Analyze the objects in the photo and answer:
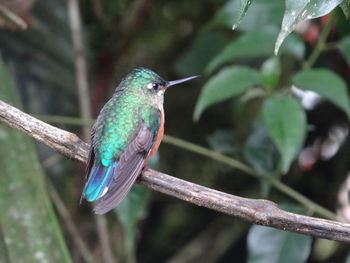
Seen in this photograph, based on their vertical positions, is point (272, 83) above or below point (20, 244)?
above

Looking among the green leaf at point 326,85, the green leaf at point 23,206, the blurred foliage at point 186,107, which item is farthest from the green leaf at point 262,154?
the green leaf at point 23,206

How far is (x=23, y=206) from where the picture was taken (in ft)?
7.98

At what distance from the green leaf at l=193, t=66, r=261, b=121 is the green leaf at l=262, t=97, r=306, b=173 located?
13 cm

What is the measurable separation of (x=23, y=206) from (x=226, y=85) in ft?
2.76

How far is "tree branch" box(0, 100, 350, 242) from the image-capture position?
174 cm

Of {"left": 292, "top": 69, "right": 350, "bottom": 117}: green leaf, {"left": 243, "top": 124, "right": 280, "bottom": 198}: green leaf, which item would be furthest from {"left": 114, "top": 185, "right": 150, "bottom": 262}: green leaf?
{"left": 292, "top": 69, "right": 350, "bottom": 117}: green leaf

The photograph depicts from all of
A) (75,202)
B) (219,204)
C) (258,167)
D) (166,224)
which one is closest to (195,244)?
(166,224)

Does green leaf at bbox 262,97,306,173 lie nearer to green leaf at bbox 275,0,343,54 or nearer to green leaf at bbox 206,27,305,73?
green leaf at bbox 206,27,305,73

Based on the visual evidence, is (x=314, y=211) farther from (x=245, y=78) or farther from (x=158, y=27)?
(x=158, y=27)

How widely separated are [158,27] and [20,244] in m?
1.83

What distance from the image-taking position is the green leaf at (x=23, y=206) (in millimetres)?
2324

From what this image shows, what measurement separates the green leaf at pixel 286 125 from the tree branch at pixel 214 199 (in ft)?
1.84

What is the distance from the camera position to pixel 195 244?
373 cm

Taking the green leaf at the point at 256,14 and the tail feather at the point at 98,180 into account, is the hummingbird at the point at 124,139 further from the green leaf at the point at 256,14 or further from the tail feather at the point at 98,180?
the green leaf at the point at 256,14
